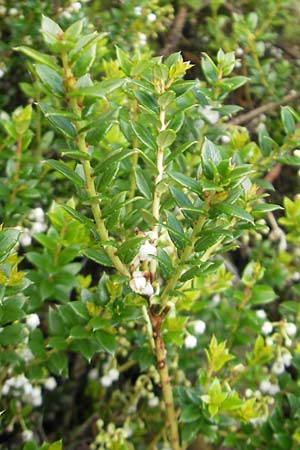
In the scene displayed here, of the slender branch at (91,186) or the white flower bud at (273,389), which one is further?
the white flower bud at (273,389)

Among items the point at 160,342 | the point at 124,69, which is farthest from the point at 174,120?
the point at 160,342

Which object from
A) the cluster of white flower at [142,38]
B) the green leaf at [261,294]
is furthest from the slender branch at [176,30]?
the green leaf at [261,294]

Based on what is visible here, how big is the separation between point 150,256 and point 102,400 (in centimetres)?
93

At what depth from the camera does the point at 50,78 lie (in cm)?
65

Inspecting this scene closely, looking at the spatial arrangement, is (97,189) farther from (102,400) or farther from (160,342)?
(102,400)

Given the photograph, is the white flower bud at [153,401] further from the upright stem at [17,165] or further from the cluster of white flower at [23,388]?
the upright stem at [17,165]

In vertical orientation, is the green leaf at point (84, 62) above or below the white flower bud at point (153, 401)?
above

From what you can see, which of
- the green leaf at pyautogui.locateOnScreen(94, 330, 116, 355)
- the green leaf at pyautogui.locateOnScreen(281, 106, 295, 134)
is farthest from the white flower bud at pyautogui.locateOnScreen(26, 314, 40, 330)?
the green leaf at pyautogui.locateOnScreen(281, 106, 295, 134)

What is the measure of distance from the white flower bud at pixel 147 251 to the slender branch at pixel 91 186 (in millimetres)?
43

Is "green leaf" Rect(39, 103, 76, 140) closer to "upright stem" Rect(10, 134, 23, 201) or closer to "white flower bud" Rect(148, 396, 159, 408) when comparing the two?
"upright stem" Rect(10, 134, 23, 201)

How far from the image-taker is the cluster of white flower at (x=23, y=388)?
1122 millimetres

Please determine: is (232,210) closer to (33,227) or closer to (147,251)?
(147,251)

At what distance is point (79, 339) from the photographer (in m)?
0.98

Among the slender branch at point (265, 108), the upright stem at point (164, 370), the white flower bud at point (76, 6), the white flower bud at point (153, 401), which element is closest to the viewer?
the upright stem at point (164, 370)
